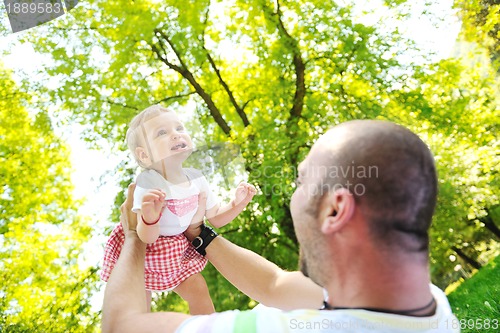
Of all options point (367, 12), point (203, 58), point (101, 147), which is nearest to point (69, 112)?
point (101, 147)

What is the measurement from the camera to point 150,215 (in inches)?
70.9

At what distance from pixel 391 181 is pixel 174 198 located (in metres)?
1.21

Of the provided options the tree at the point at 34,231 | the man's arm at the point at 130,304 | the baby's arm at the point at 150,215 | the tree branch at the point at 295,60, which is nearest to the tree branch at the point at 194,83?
the tree branch at the point at 295,60

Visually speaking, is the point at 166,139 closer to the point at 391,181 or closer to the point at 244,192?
the point at 244,192

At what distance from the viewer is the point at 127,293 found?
143cm

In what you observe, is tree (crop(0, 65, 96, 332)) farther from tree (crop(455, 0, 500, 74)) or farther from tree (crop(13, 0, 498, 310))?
tree (crop(455, 0, 500, 74))

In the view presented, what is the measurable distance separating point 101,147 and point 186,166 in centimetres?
865

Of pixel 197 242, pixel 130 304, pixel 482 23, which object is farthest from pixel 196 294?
pixel 482 23

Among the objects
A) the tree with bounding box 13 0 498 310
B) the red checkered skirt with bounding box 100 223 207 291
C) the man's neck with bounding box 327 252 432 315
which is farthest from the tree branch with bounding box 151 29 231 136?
the man's neck with bounding box 327 252 432 315

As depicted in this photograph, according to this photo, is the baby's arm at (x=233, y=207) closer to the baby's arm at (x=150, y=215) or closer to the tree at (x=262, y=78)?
the baby's arm at (x=150, y=215)

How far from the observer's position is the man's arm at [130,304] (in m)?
1.24

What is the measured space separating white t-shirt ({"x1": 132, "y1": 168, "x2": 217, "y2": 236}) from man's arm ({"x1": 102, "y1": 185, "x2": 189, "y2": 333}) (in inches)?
11.0

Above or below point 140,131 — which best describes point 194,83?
above

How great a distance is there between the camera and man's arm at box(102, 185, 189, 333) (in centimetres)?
124
